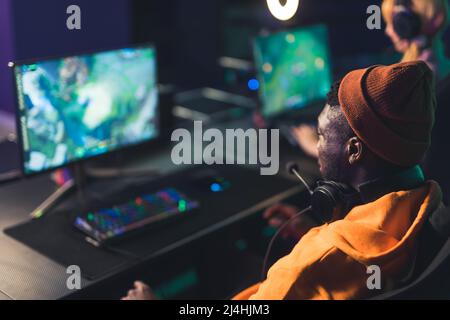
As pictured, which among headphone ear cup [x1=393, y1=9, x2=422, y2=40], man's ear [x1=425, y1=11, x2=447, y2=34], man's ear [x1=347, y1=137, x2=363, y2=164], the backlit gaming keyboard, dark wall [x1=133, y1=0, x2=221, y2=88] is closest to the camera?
man's ear [x1=347, y1=137, x2=363, y2=164]

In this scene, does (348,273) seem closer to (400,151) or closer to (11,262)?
(400,151)

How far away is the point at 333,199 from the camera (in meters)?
1.37

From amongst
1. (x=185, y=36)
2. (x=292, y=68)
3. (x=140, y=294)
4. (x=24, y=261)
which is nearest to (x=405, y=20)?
(x=292, y=68)

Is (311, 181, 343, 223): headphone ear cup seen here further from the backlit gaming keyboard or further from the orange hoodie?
the backlit gaming keyboard

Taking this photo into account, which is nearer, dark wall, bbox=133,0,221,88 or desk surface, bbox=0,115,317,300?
desk surface, bbox=0,115,317,300

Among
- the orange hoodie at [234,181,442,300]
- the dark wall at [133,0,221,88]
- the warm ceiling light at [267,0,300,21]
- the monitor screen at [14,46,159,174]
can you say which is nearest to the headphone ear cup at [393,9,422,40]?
the warm ceiling light at [267,0,300,21]

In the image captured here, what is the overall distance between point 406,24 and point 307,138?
0.57 metres

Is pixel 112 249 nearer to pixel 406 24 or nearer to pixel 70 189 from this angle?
pixel 70 189

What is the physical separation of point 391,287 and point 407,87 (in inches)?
15.7

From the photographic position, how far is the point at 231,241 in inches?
82.4

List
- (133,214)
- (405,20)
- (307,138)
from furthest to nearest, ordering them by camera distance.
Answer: (307,138) < (405,20) < (133,214)

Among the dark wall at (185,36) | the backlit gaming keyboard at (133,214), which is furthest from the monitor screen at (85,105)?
the dark wall at (185,36)

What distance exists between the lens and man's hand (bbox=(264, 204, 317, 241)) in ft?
5.62

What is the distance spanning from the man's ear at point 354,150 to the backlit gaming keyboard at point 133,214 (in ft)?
2.34
